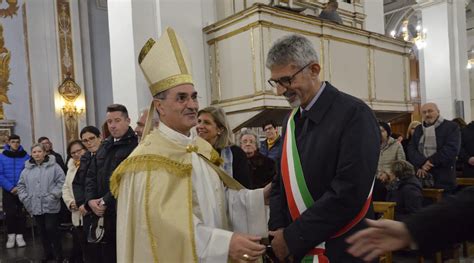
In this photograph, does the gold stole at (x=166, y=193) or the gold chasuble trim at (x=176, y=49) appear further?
the gold chasuble trim at (x=176, y=49)

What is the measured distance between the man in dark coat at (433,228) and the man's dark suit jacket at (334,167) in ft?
1.38

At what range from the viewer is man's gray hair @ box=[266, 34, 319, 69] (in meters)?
1.86

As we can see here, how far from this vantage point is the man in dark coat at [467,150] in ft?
18.0

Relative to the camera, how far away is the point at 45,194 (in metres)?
5.39

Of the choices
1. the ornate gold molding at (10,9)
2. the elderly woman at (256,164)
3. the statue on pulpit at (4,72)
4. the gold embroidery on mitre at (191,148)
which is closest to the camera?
the gold embroidery on mitre at (191,148)

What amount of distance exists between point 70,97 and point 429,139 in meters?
8.42

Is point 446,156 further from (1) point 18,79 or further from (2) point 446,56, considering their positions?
(1) point 18,79

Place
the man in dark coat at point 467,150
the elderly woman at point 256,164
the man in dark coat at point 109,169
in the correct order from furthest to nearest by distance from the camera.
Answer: the man in dark coat at point 467,150
the elderly woman at point 256,164
the man in dark coat at point 109,169

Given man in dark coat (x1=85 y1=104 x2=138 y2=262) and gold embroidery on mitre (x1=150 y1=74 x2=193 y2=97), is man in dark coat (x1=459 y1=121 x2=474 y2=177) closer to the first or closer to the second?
man in dark coat (x1=85 y1=104 x2=138 y2=262)

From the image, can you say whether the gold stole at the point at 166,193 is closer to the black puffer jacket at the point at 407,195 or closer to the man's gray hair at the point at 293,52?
the man's gray hair at the point at 293,52

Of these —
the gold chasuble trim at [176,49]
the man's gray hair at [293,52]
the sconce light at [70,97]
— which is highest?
the sconce light at [70,97]

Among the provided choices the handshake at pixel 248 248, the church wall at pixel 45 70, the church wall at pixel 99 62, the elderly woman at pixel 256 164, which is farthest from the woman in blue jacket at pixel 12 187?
the handshake at pixel 248 248

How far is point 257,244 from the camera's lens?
1.77 meters

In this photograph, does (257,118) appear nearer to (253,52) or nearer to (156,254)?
(253,52)
